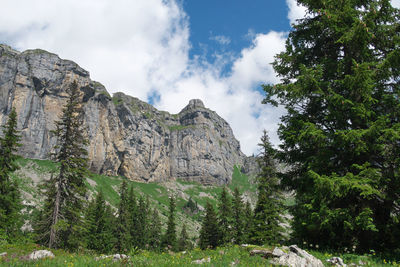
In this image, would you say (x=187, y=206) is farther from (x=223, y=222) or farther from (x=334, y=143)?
(x=334, y=143)

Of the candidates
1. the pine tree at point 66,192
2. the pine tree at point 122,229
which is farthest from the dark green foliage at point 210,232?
the pine tree at point 66,192

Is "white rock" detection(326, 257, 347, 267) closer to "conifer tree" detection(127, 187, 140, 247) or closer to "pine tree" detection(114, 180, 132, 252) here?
"pine tree" detection(114, 180, 132, 252)

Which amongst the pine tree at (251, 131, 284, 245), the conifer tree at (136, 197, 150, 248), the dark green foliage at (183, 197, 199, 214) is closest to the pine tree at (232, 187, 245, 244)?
the pine tree at (251, 131, 284, 245)

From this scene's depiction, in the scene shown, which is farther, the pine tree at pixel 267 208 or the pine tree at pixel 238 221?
the pine tree at pixel 238 221

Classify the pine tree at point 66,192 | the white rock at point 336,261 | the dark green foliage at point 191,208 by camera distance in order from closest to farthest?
the white rock at point 336,261, the pine tree at point 66,192, the dark green foliage at point 191,208

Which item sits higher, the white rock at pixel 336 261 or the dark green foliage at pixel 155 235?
the white rock at pixel 336 261

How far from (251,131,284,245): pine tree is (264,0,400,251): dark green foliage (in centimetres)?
1108

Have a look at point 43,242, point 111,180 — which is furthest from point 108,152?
point 43,242

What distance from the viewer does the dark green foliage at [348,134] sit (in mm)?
8102

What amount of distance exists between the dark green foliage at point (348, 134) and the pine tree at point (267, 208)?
436 inches

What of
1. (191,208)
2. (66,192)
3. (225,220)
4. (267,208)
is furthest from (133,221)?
(191,208)

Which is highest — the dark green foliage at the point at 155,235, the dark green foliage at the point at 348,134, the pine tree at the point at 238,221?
the dark green foliage at the point at 348,134

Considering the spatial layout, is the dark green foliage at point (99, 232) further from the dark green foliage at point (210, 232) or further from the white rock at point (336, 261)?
the white rock at point (336, 261)

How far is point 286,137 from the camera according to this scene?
991 cm
